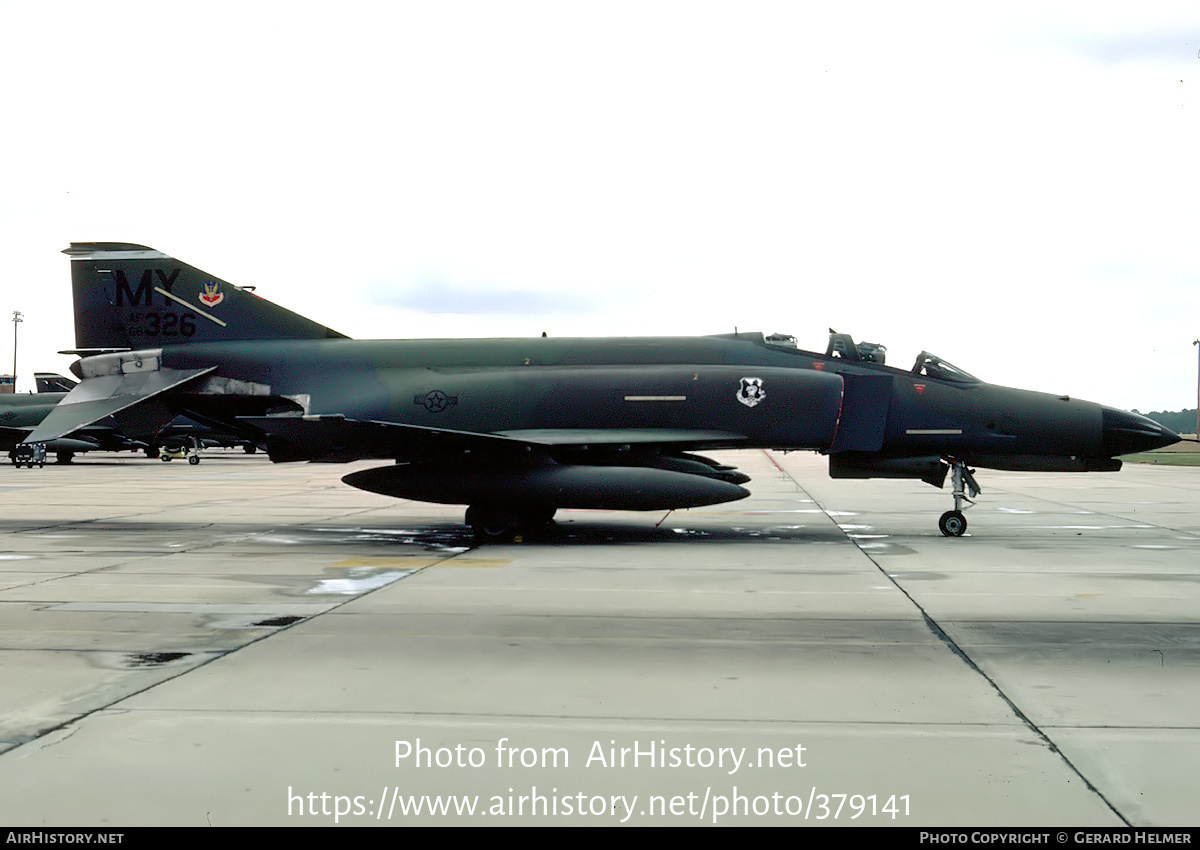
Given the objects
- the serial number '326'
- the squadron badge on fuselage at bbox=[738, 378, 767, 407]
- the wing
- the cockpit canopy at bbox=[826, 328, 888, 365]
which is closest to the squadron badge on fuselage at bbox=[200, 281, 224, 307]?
the serial number '326'

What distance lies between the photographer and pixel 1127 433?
14.0m

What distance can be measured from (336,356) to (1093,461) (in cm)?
1100

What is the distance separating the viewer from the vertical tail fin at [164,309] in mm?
16297

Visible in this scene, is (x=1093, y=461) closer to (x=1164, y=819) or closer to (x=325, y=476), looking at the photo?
(x=1164, y=819)

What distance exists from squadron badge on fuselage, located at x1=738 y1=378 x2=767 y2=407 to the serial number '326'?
28.3 feet

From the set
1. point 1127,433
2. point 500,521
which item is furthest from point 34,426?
point 1127,433

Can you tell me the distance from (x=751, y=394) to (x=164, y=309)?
931 cm

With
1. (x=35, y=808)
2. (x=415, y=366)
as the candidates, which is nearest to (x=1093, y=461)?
(x=415, y=366)

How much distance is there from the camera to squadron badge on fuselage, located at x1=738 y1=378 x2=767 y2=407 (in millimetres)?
14234

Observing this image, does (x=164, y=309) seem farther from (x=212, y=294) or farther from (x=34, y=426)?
(x=34, y=426)

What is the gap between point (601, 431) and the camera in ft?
46.8

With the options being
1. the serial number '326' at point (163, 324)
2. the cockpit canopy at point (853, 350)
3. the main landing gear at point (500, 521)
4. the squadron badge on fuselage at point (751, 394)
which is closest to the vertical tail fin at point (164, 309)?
the serial number '326' at point (163, 324)

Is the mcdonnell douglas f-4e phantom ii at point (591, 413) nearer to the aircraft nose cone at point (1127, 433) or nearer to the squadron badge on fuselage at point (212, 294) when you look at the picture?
the aircraft nose cone at point (1127, 433)

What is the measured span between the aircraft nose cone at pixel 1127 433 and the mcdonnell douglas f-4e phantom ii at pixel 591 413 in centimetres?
3
